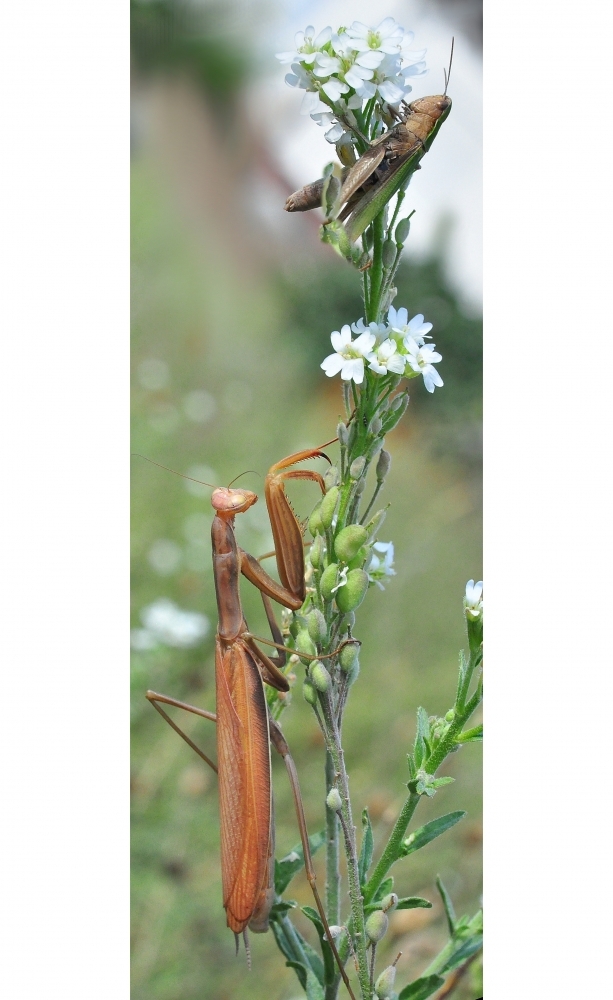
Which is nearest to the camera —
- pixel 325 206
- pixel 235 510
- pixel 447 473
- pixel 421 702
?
pixel 325 206

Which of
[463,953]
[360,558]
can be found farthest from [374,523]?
[463,953]

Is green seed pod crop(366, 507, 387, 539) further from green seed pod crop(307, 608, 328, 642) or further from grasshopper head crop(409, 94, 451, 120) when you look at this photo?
grasshopper head crop(409, 94, 451, 120)

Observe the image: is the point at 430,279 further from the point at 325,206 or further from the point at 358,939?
Answer: the point at 358,939

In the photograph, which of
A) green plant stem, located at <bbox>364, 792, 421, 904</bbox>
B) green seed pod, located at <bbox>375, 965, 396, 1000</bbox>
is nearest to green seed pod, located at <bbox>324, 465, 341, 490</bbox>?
green plant stem, located at <bbox>364, 792, 421, 904</bbox>

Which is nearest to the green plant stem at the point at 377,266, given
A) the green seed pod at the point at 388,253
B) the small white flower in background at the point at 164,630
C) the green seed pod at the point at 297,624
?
the green seed pod at the point at 388,253

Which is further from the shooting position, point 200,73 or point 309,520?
point 200,73
